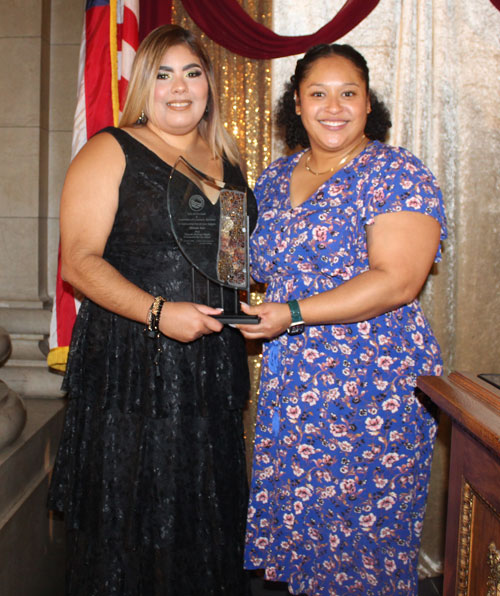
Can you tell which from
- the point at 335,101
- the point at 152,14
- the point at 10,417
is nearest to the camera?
the point at 335,101

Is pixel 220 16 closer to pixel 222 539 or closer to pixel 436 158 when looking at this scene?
pixel 436 158

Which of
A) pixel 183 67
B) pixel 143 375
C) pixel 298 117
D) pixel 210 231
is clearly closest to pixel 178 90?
pixel 183 67

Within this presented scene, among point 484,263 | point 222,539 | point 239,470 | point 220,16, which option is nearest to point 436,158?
point 484,263

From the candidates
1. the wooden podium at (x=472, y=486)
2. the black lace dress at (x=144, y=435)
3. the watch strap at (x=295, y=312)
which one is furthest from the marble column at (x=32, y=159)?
the wooden podium at (x=472, y=486)

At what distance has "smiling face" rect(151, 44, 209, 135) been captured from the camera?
1.59 meters

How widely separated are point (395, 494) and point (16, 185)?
1999mm

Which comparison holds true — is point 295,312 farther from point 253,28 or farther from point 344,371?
point 253,28

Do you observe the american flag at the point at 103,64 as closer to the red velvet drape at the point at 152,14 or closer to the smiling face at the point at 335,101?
the red velvet drape at the point at 152,14

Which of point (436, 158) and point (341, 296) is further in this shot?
point (436, 158)

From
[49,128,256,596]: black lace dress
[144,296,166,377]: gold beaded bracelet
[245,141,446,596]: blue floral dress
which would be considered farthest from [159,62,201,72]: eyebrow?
[144,296,166,377]: gold beaded bracelet

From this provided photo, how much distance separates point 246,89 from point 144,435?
1581 mm

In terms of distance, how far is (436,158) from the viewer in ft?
7.92

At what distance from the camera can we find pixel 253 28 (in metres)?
2.27

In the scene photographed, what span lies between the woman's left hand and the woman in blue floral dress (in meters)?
0.01
